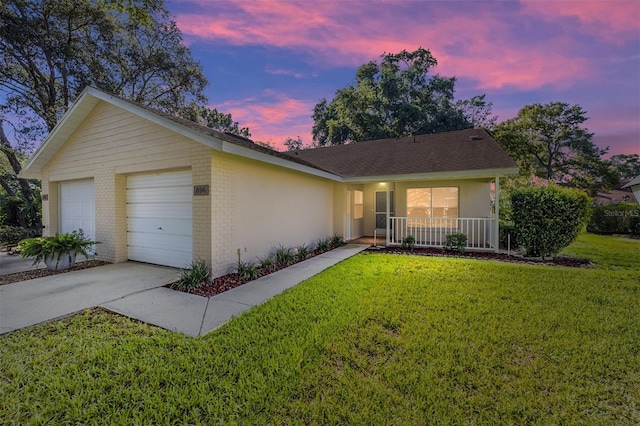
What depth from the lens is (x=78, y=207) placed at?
8.70 meters

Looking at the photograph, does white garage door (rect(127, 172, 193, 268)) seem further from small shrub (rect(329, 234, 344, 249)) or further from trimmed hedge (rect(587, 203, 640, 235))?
trimmed hedge (rect(587, 203, 640, 235))

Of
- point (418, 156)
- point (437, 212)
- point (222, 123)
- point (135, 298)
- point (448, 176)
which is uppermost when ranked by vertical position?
point (222, 123)

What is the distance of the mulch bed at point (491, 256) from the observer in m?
7.52

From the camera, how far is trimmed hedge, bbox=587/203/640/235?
1462 centimetres

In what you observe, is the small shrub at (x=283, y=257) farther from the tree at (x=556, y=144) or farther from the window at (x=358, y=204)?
the tree at (x=556, y=144)

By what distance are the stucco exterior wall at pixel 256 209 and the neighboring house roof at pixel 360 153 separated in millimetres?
505

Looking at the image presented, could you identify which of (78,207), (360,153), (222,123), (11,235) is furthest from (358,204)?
(222,123)

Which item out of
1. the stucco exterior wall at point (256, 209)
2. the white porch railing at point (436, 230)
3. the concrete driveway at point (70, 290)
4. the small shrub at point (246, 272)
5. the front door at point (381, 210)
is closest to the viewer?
the concrete driveway at point (70, 290)

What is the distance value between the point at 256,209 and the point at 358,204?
6.82 meters

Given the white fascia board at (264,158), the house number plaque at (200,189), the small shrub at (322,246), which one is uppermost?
the white fascia board at (264,158)

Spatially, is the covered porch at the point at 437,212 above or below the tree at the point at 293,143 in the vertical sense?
below

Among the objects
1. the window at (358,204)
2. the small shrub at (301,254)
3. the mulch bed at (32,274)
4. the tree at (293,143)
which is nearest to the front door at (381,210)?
the window at (358,204)

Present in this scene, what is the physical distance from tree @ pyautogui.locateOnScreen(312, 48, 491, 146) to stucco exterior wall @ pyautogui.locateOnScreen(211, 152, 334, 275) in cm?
1588

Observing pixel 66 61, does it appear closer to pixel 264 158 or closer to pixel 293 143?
pixel 264 158
